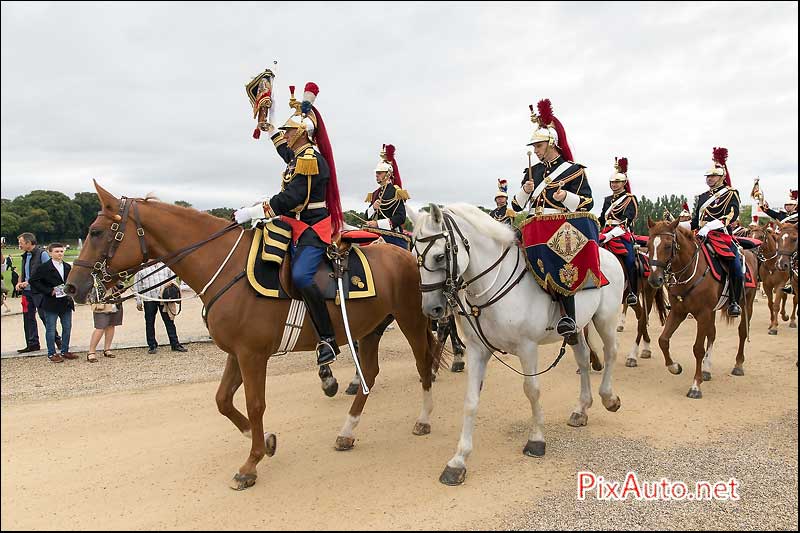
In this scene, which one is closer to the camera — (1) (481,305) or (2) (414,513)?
(2) (414,513)

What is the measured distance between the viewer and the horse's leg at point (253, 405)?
4.61 meters

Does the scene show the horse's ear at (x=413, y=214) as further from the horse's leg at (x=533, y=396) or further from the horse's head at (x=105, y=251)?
the horse's head at (x=105, y=251)

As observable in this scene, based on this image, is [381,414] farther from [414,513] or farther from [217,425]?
[414,513]

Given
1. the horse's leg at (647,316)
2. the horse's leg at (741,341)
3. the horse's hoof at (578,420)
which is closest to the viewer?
the horse's hoof at (578,420)

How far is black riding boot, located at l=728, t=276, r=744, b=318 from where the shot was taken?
25.9 ft

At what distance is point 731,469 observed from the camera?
4.83 m

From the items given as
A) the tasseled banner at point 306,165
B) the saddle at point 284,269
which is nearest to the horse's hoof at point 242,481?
the saddle at point 284,269

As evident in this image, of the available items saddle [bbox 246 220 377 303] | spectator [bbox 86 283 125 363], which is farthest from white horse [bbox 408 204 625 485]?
spectator [bbox 86 283 125 363]

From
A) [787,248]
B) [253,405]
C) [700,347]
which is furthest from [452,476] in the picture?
[787,248]

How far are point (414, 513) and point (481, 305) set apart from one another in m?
1.92

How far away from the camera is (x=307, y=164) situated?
4.79m

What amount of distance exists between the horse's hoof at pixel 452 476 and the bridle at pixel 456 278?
3.73 ft

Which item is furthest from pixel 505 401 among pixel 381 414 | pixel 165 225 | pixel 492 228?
pixel 165 225

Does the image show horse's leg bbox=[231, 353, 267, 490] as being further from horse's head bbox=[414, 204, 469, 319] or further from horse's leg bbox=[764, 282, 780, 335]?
horse's leg bbox=[764, 282, 780, 335]
